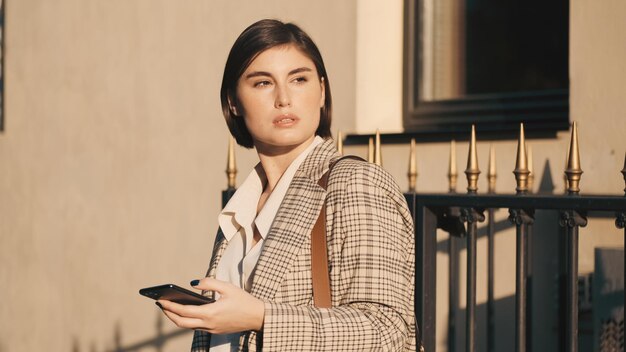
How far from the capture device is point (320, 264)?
212cm

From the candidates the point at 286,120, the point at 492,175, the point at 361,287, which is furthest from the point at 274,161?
the point at 492,175

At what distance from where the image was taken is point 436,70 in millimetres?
5547

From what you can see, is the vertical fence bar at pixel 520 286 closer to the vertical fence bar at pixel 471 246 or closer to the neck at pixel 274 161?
the vertical fence bar at pixel 471 246

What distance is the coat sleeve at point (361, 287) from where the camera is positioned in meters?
2.04

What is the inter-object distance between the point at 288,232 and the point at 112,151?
361 cm

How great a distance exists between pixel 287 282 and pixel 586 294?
232cm

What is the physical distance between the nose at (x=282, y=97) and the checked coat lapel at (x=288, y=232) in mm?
189

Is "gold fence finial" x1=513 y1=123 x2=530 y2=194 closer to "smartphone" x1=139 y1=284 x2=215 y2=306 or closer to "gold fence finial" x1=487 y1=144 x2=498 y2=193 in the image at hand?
"gold fence finial" x1=487 y1=144 x2=498 y2=193

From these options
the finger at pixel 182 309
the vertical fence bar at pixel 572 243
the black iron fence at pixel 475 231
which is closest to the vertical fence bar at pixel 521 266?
the black iron fence at pixel 475 231

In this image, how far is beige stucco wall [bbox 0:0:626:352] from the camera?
534 centimetres

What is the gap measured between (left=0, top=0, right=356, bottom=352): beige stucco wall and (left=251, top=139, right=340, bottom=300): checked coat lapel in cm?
297

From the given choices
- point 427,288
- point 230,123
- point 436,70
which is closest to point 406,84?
point 436,70

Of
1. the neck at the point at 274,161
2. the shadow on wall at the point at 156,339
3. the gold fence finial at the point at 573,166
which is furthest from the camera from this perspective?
the shadow on wall at the point at 156,339

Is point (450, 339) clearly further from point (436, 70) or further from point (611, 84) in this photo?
point (436, 70)
